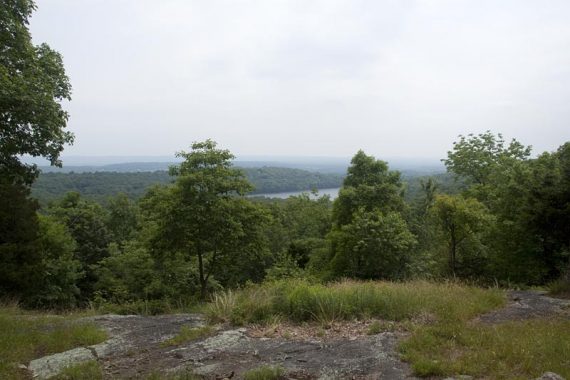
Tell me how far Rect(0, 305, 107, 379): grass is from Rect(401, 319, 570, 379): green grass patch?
540 centimetres

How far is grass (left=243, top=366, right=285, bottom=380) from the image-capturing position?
5.25 meters

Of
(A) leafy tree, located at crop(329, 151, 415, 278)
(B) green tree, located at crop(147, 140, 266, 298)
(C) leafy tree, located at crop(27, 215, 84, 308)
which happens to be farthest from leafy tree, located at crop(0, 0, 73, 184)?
(C) leafy tree, located at crop(27, 215, 84, 308)

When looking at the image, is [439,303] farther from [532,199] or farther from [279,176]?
[279,176]

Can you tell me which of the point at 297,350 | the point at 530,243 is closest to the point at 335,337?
the point at 297,350

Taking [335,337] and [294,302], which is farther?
[294,302]

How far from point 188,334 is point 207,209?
39.0 ft

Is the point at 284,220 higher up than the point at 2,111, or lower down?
lower down

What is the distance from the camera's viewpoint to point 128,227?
4528cm

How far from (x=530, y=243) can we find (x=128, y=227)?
3816 centimetres

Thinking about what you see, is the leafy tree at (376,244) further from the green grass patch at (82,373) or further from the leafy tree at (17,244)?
the green grass patch at (82,373)

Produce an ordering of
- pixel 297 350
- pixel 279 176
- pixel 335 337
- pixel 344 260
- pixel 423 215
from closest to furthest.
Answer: pixel 297 350 < pixel 335 337 < pixel 344 260 < pixel 423 215 < pixel 279 176

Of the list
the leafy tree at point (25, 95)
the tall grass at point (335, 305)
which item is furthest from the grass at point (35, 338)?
the leafy tree at point (25, 95)

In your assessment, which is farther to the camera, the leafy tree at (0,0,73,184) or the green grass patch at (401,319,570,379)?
the leafy tree at (0,0,73,184)

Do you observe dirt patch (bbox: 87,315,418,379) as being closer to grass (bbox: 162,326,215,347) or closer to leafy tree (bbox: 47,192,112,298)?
grass (bbox: 162,326,215,347)
